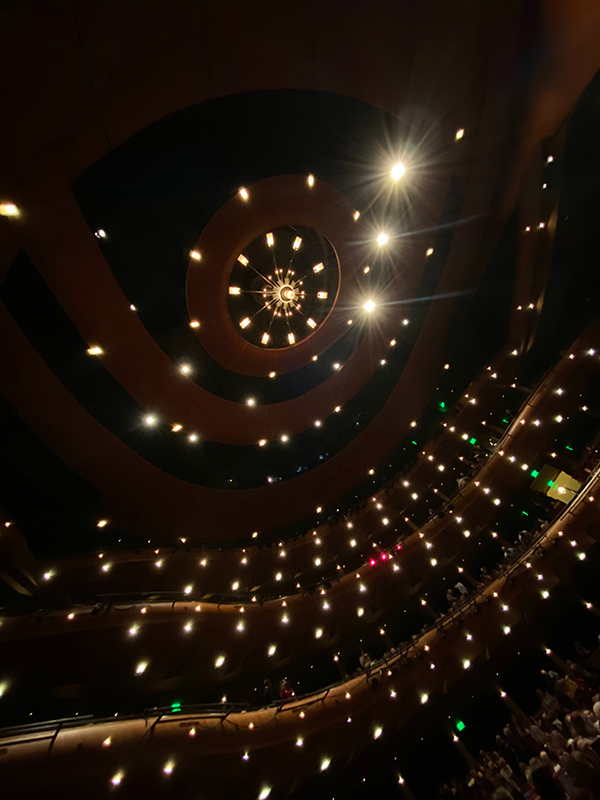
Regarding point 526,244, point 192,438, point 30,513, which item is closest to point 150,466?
point 192,438

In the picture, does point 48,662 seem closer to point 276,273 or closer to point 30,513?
point 30,513

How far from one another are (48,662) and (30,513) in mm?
3540

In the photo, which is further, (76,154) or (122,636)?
(122,636)

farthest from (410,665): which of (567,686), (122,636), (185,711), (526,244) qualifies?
(526,244)

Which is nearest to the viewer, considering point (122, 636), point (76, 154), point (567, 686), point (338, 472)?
point (76, 154)

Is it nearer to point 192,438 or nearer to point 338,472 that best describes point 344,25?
point 192,438

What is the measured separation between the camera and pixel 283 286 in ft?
25.1

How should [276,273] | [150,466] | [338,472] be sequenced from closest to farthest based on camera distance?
1. [276,273]
2. [150,466]
3. [338,472]

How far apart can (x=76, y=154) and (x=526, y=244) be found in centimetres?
1254

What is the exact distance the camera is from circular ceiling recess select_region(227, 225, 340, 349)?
23.7 feet

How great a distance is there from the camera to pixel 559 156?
7.67m

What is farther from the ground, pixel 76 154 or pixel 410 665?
pixel 76 154

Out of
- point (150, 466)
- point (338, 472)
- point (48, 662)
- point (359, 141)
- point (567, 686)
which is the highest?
point (359, 141)

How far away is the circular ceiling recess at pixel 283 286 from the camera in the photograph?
7.24 m
